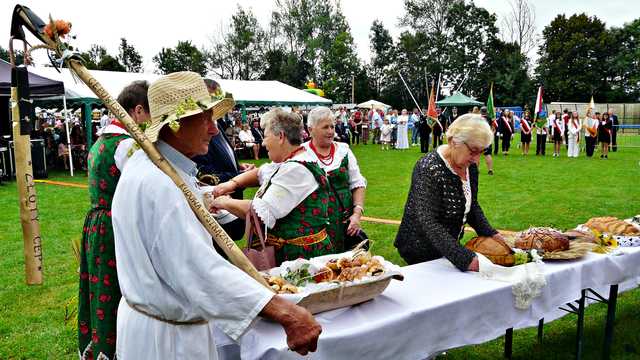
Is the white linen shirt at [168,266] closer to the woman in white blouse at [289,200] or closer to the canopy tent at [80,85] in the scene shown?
the woman in white blouse at [289,200]

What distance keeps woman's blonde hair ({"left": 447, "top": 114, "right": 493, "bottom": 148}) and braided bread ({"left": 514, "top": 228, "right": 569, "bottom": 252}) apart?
68 cm

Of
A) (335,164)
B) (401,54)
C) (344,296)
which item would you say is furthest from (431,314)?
(401,54)

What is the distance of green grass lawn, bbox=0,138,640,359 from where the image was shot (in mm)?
4375

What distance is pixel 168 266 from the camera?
1.68m

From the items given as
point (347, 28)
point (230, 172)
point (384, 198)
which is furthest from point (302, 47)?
point (230, 172)

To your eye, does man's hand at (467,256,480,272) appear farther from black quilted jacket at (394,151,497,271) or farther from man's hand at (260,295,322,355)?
man's hand at (260,295,322,355)

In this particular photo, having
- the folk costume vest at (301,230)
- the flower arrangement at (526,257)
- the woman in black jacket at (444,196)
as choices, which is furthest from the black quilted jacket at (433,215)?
the folk costume vest at (301,230)

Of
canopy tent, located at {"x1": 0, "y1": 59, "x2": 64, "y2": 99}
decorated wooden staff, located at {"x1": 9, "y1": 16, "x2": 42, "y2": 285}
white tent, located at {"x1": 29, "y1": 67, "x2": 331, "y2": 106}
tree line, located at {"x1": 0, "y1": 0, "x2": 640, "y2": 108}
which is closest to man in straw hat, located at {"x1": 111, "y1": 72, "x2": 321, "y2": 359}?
decorated wooden staff, located at {"x1": 9, "y1": 16, "x2": 42, "y2": 285}

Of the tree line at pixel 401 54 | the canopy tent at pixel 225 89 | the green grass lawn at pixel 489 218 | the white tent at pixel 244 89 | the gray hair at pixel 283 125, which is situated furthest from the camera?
the tree line at pixel 401 54

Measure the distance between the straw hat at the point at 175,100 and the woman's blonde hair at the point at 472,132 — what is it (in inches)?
76.1

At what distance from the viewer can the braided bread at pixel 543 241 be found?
3.34m

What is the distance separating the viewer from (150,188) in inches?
65.9

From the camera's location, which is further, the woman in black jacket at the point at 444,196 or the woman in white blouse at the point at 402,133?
the woman in white blouse at the point at 402,133

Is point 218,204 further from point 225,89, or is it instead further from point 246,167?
point 225,89
